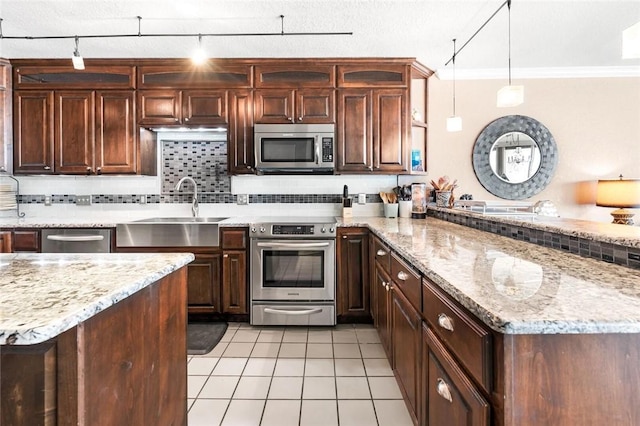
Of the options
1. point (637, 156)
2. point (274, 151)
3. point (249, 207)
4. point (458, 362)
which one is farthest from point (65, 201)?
point (637, 156)

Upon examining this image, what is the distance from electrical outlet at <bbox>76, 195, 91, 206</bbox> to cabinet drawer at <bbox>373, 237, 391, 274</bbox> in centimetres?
301

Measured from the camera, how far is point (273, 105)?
3.21 metres

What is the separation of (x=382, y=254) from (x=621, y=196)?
2.59m

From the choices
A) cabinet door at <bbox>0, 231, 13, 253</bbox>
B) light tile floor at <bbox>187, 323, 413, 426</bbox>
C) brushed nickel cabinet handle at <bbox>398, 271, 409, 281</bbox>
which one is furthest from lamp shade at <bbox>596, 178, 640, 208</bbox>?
cabinet door at <bbox>0, 231, 13, 253</bbox>

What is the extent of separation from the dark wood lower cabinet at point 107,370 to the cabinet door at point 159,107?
2.39 metres

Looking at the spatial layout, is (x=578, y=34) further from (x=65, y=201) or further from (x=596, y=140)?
(x=65, y=201)

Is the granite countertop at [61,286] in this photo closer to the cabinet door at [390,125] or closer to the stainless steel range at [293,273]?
the stainless steel range at [293,273]

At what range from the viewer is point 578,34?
2789 millimetres

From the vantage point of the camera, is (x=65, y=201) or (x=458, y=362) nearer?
(x=458, y=362)

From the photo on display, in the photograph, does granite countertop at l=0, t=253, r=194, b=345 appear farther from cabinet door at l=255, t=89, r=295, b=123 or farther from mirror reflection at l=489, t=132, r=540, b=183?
mirror reflection at l=489, t=132, r=540, b=183

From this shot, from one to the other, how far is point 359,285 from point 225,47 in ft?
7.91

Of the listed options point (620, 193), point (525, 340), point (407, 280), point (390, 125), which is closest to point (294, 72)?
point (390, 125)

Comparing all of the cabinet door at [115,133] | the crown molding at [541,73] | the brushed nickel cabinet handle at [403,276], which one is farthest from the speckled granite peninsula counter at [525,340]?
the cabinet door at [115,133]

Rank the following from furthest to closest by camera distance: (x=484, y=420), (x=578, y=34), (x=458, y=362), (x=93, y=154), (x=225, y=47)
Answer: (x=93, y=154)
(x=225, y=47)
(x=578, y=34)
(x=458, y=362)
(x=484, y=420)
